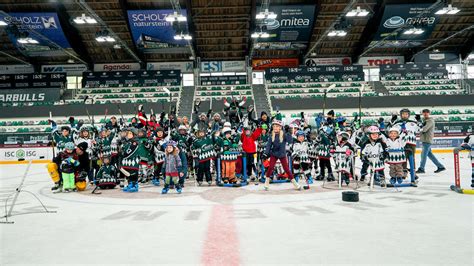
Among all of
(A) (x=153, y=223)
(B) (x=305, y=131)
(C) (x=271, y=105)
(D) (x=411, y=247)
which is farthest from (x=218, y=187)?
(C) (x=271, y=105)

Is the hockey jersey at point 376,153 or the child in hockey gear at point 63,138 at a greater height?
the child in hockey gear at point 63,138

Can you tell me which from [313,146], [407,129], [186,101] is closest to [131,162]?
[313,146]

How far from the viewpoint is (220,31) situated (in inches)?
1213

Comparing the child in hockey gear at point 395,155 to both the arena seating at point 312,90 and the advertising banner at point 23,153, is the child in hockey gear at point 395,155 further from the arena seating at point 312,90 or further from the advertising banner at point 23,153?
the arena seating at point 312,90

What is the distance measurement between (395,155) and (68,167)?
870 centimetres

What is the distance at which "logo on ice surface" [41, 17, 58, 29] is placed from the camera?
28.0 metres

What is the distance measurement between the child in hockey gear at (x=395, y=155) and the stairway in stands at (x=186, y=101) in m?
22.4

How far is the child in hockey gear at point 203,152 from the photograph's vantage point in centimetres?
942

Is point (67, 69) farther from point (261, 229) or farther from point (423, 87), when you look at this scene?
point (423, 87)

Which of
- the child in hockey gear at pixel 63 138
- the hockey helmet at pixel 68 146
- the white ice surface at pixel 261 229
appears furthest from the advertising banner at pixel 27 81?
the white ice surface at pixel 261 229

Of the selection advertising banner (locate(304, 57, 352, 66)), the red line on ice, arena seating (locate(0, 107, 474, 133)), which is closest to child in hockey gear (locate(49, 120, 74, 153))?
the red line on ice

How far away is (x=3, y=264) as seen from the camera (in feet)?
10.9

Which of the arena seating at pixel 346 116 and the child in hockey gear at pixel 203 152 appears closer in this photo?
the child in hockey gear at pixel 203 152

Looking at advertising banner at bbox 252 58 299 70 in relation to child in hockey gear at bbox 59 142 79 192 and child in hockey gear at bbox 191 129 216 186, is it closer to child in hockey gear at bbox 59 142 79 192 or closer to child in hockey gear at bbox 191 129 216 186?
child in hockey gear at bbox 191 129 216 186
